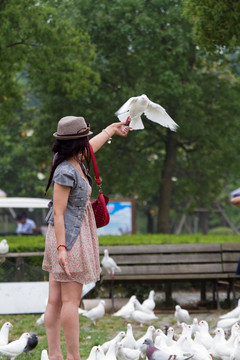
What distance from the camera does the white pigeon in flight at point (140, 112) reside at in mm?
5824

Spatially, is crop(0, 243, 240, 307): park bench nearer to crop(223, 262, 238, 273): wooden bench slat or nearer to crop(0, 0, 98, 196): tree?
crop(223, 262, 238, 273): wooden bench slat

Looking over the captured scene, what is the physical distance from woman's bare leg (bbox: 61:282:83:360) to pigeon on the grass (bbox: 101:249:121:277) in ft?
18.6

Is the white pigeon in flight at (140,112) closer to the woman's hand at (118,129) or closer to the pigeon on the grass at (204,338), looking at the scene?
the woman's hand at (118,129)

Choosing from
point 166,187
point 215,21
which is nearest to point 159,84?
point 166,187

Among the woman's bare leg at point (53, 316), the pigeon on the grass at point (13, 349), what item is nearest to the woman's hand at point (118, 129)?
the woman's bare leg at point (53, 316)

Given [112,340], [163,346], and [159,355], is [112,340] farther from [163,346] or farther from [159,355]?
[159,355]

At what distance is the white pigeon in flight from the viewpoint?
582 cm

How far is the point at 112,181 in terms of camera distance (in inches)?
947

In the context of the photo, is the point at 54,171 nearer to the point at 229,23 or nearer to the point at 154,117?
the point at 154,117

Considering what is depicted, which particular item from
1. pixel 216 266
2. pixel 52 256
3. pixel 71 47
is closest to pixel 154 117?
pixel 52 256

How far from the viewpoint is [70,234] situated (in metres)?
5.17

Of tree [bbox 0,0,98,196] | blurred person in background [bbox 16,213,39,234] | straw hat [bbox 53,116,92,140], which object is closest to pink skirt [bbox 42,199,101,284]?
straw hat [bbox 53,116,92,140]

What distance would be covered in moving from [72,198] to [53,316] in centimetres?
83

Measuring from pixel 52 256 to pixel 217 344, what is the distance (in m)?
2.46
